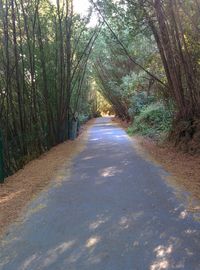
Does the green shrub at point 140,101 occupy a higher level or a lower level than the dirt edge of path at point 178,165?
higher

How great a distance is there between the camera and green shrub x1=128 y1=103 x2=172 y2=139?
16189 millimetres

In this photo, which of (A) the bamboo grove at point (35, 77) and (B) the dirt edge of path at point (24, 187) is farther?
(A) the bamboo grove at point (35, 77)

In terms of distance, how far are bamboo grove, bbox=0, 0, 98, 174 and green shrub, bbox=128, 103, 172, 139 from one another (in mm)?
3551

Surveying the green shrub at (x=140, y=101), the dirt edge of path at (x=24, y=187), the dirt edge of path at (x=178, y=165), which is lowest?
the dirt edge of path at (x=178, y=165)

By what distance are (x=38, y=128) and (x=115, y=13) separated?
457 centimetres

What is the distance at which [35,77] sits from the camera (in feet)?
43.6

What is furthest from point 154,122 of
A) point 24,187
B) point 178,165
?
point 24,187

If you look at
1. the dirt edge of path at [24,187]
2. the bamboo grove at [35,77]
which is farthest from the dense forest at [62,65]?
the dirt edge of path at [24,187]

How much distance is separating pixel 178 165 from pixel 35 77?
6.54m

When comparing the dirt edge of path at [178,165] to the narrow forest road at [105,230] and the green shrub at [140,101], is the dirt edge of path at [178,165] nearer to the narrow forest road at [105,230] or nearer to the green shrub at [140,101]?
the narrow forest road at [105,230]

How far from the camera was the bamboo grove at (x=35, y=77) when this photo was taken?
37.5 feet

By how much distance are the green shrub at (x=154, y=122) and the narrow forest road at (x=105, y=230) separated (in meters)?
9.04

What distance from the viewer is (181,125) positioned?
11078 millimetres

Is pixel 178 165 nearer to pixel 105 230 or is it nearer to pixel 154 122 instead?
pixel 105 230
